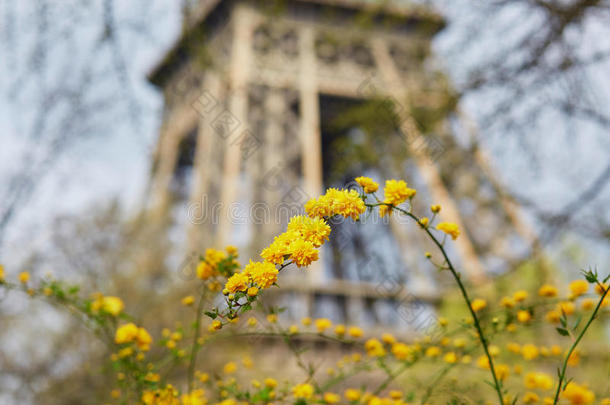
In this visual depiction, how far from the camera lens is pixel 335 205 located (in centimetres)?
82

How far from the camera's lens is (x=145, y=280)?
6117 millimetres

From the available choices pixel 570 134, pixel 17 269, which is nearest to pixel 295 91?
pixel 17 269

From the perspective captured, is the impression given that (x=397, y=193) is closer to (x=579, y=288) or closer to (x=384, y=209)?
(x=384, y=209)

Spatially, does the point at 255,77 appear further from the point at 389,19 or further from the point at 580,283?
the point at 580,283

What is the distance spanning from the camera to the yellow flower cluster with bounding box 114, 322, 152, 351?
3.97 ft

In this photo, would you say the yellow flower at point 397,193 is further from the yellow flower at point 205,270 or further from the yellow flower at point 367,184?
the yellow flower at point 205,270

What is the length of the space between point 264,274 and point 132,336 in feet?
2.23

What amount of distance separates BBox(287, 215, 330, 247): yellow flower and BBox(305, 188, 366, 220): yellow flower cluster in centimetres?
2

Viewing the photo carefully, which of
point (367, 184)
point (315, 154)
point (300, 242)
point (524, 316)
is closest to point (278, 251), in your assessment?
point (300, 242)

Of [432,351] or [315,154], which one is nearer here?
[432,351]

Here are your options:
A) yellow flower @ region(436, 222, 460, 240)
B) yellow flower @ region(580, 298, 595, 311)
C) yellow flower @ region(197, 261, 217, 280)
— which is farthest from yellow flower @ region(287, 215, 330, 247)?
yellow flower @ region(580, 298, 595, 311)

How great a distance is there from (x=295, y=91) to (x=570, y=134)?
6765 mm

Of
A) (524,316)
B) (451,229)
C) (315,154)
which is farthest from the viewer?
(315,154)

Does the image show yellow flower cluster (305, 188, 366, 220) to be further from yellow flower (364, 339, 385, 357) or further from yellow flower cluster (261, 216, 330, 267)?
yellow flower (364, 339, 385, 357)
